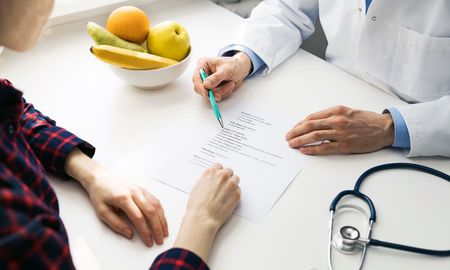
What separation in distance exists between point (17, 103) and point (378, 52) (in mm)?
872

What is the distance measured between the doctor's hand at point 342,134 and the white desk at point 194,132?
2 cm

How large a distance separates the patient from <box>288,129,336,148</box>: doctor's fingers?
183mm

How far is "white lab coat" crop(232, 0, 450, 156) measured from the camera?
36.4 inches

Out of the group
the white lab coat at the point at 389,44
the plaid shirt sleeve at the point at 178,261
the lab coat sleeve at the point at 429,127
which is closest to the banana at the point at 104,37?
the white lab coat at the point at 389,44

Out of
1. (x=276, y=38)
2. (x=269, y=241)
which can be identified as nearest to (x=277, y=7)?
(x=276, y=38)

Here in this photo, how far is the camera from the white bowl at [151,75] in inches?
39.4

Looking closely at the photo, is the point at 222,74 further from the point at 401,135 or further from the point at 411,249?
the point at 411,249

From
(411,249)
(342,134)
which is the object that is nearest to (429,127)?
(342,134)

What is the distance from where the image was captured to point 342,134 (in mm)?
902

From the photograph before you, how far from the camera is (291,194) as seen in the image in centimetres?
82

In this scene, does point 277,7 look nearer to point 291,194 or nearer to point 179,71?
point 179,71

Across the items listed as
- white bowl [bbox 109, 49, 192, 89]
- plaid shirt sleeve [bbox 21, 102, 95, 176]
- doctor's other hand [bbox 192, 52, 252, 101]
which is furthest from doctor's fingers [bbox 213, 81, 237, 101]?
plaid shirt sleeve [bbox 21, 102, 95, 176]

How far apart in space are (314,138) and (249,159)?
0.15 metres

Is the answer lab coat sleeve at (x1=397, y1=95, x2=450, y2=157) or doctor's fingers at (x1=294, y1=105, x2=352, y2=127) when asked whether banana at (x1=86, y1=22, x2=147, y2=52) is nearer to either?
doctor's fingers at (x1=294, y1=105, x2=352, y2=127)
